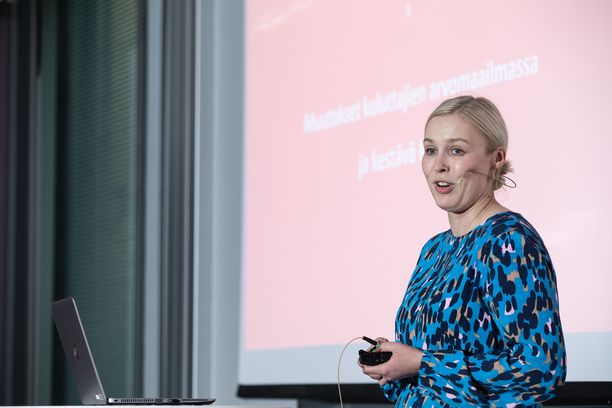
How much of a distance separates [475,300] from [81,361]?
1011mm

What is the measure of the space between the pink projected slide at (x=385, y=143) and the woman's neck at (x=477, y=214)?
24.0 inches

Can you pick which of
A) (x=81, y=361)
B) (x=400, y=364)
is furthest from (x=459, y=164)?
(x=81, y=361)

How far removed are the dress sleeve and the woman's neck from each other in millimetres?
124

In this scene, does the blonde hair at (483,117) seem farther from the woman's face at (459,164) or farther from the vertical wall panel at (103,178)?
the vertical wall panel at (103,178)

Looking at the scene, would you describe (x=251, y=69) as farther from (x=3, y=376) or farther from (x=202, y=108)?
(x=3, y=376)

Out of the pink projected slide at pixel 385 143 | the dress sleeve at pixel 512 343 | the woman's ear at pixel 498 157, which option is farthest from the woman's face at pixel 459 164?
the pink projected slide at pixel 385 143

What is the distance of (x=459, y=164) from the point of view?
5.45 ft

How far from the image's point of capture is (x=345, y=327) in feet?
9.79

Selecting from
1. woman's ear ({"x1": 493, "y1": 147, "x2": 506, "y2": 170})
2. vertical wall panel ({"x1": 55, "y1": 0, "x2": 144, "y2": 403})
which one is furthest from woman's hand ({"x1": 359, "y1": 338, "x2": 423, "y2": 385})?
vertical wall panel ({"x1": 55, "y1": 0, "x2": 144, "y2": 403})

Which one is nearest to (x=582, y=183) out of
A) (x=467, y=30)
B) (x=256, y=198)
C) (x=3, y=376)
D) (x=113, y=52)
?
(x=467, y=30)

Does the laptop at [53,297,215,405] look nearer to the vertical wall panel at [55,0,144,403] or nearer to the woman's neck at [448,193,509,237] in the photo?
the woman's neck at [448,193,509,237]

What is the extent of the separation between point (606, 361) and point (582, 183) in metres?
0.42

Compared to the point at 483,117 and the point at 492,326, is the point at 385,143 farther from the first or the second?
the point at 492,326

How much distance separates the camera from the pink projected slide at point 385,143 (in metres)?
2.23
